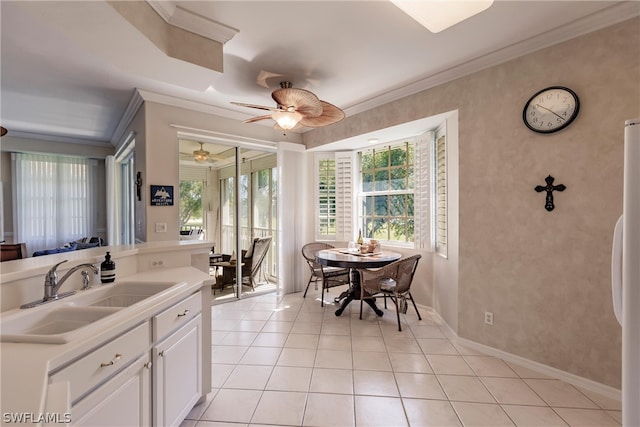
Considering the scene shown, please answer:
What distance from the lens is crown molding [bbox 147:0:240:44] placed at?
1.92 metres

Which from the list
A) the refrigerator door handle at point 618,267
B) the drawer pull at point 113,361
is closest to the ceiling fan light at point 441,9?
the refrigerator door handle at point 618,267

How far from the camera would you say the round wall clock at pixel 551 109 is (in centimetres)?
217

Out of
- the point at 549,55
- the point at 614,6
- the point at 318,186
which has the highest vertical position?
the point at 614,6

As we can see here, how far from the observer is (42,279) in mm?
1503

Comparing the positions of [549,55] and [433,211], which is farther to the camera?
[433,211]

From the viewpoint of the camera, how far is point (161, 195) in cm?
341

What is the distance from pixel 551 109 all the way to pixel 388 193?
7.63 ft

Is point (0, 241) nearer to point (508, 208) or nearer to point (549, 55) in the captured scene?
point (508, 208)

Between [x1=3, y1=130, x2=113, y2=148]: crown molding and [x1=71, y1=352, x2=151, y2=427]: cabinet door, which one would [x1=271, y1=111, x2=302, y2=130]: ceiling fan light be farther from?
[x1=3, y1=130, x2=113, y2=148]: crown molding

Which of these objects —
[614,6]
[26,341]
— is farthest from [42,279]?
[614,6]

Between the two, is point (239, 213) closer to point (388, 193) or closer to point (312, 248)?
point (312, 248)

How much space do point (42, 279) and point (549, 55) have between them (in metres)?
3.78

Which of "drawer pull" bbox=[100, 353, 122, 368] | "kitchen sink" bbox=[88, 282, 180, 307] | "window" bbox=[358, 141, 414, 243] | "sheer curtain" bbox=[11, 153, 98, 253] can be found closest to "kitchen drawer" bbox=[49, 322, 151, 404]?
"drawer pull" bbox=[100, 353, 122, 368]

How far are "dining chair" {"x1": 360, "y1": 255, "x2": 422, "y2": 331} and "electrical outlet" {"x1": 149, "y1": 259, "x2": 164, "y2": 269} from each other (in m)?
2.05
